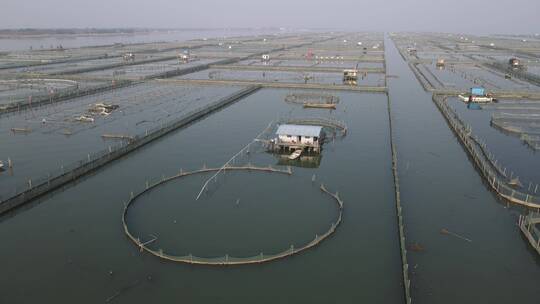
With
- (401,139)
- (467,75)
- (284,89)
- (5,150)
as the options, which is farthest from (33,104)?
(467,75)

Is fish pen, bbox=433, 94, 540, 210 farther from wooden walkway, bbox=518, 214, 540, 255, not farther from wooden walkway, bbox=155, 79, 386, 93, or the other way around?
wooden walkway, bbox=155, 79, 386, 93

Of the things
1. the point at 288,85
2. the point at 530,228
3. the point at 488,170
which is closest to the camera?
the point at 530,228

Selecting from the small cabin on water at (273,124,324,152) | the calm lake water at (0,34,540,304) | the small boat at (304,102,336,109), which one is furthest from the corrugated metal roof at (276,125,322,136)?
the small boat at (304,102,336,109)

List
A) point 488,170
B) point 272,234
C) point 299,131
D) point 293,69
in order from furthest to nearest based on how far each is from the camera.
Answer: point 293,69 → point 299,131 → point 488,170 → point 272,234

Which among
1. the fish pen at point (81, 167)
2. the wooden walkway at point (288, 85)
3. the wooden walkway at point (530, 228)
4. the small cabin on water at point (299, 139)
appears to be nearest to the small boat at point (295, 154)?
the small cabin on water at point (299, 139)

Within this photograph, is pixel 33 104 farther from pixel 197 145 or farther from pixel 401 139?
pixel 401 139

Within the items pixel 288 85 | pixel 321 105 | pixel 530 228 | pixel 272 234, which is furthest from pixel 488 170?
pixel 288 85

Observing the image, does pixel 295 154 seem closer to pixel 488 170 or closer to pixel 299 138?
pixel 299 138

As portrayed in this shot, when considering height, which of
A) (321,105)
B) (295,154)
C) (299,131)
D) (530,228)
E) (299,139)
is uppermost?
(321,105)

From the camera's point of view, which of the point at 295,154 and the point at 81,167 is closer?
the point at 81,167
